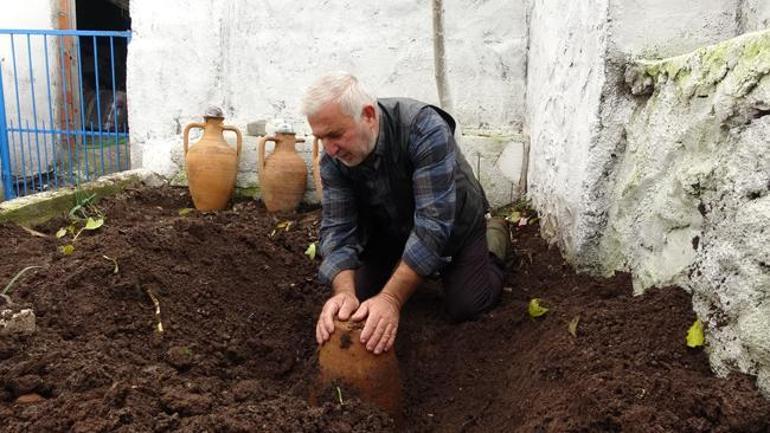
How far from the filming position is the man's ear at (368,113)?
263 cm

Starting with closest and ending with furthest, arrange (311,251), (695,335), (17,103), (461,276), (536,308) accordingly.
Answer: (695,335) < (536,308) < (461,276) < (311,251) < (17,103)

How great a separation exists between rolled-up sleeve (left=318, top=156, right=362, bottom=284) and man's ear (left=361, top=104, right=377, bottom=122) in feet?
1.21

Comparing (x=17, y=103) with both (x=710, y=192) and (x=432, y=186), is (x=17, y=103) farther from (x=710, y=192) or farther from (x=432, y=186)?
(x=710, y=192)

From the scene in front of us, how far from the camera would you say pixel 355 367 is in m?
2.39

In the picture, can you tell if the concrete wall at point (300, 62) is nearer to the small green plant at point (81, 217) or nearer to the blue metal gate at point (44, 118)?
the small green plant at point (81, 217)

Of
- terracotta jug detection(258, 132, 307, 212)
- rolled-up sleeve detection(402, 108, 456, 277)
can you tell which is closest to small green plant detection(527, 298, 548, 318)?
rolled-up sleeve detection(402, 108, 456, 277)

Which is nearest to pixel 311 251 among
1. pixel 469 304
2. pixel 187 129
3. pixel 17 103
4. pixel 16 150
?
pixel 469 304

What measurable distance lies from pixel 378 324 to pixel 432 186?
26.3 inches

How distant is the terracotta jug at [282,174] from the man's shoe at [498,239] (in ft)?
5.08

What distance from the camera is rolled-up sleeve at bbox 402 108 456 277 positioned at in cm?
271

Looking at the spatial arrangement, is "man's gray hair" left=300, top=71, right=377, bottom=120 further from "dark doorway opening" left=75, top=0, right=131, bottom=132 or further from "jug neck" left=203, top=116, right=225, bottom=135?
"dark doorway opening" left=75, top=0, right=131, bottom=132

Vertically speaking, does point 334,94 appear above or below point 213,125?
above

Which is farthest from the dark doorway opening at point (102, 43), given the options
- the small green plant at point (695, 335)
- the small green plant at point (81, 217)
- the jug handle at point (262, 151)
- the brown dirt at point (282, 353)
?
the small green plant at point (695, 335)

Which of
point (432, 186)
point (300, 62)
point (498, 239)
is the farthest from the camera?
point (300, 62)
